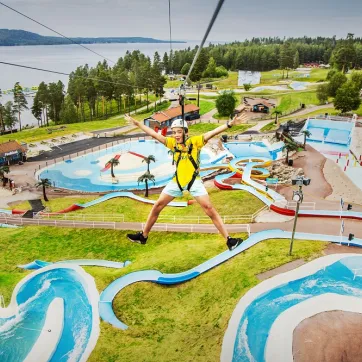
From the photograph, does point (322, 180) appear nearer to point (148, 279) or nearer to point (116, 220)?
point (116, 220)

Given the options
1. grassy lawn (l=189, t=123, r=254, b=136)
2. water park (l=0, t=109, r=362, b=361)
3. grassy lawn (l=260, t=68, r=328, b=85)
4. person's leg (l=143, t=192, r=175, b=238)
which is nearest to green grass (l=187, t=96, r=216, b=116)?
grassy lawn (l=189, t=123, r=254, b=136)

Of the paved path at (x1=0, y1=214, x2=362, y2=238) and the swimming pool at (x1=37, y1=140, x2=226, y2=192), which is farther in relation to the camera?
the swimming pool at (x1=37, y1=140, x2=226, y2=192)

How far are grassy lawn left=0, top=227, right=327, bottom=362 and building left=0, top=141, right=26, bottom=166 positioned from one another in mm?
30726

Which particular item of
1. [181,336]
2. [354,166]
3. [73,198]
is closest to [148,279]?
[181,336]

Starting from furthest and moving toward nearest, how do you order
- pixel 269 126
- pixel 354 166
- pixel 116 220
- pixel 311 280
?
pixel 269 126 < pixel 354 166 < pixel 116 220 < pixel 311 280

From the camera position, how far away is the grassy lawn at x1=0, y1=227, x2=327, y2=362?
50.6 ft

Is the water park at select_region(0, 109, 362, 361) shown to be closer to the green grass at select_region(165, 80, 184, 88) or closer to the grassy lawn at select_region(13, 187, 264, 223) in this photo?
the grassy lawn at select_region(13, 187, 264, 223)

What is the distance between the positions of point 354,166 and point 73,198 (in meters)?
35.4

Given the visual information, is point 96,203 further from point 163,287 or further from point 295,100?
point 295,100

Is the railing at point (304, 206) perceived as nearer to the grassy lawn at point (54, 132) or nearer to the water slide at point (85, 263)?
the water slide at point (85, 263)

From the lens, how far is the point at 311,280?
1950 cm

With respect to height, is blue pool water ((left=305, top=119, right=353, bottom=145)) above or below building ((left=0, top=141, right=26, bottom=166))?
above

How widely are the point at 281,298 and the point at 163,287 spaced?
6026 mm

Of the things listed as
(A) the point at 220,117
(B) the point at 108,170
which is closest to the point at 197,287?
(B) the point at 108,170
